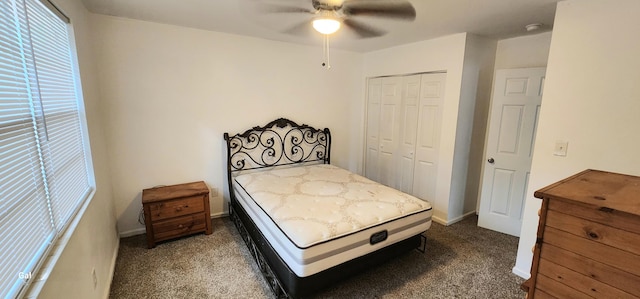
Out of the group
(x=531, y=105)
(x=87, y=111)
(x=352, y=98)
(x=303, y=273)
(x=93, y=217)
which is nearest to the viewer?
(x=303, y=273)

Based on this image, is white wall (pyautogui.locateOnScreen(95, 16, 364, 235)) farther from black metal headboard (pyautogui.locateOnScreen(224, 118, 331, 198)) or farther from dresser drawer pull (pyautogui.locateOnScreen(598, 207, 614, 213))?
dresser drawer pull (pyautogui.locateOnScreen(598, 207, 614, 213))

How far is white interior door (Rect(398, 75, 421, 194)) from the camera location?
143 inches

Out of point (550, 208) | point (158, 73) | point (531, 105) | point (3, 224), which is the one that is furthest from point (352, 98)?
point (3, 224)

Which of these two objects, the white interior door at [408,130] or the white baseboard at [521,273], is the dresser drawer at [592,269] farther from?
the white interior door at [408,130]

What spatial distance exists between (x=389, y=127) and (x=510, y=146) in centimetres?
151

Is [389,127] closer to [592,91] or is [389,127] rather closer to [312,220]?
[592,91]

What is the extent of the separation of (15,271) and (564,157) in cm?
327

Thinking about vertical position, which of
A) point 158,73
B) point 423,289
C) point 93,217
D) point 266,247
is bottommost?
point 423,289

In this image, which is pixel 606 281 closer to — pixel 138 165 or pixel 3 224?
pixel 3 224

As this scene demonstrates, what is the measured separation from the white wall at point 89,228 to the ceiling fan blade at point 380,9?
188 centimetres

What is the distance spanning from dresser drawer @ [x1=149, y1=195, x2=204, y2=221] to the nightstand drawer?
55 mm

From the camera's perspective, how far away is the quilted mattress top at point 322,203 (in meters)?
2.00

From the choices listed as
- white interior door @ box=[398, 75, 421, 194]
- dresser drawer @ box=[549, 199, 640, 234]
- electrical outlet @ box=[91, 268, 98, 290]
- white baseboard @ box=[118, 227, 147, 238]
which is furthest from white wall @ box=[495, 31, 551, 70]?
white baseboard @ box=[118, 227, 147, 238]

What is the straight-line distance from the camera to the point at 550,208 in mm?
1159
